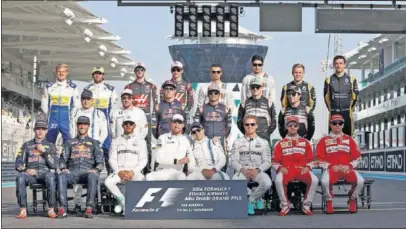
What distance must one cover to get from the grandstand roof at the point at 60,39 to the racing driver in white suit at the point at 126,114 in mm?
26268

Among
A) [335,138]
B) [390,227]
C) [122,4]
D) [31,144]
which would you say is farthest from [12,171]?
[390,227]

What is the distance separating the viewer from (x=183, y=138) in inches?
424

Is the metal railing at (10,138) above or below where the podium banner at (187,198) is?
above

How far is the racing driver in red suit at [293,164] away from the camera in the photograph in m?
10.5

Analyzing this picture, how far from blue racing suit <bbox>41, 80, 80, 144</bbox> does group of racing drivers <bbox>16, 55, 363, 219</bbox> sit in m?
0.02

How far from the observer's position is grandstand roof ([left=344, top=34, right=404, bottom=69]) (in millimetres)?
63906

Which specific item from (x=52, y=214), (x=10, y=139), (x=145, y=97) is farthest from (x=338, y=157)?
(x=10, y=139)

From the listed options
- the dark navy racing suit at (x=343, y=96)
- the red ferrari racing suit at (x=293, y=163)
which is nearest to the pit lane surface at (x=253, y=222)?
the red ferrari racing suit at (x=293, y=163)

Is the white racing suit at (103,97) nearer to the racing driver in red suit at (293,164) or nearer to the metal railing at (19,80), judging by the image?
the racing driver in red suit at (293,164)

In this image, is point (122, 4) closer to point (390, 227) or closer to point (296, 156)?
point (296, 156)

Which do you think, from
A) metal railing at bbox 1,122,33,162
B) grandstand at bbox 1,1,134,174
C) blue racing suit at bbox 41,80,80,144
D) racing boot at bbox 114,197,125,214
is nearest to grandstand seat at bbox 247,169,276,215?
racing boot at bbox 114,197,125,214

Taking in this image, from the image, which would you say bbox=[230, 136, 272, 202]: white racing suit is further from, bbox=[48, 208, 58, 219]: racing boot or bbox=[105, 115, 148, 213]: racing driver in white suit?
bbox=[48, 208, 58, 219]: racing boot

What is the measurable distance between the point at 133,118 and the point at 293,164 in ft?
8.71

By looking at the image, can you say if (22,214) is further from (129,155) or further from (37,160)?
(129,155)
